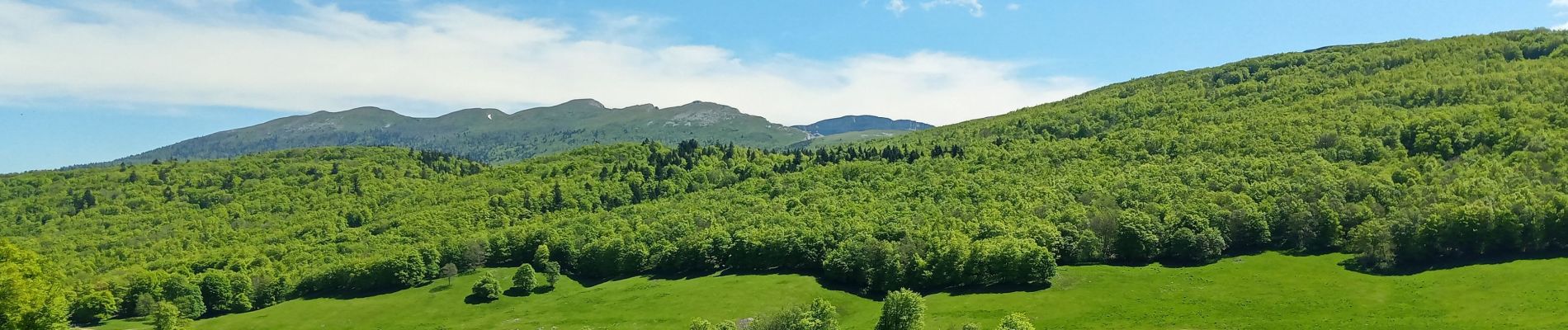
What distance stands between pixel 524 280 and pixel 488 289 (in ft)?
26.0

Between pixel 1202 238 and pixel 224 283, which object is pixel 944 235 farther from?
pixel 224 283

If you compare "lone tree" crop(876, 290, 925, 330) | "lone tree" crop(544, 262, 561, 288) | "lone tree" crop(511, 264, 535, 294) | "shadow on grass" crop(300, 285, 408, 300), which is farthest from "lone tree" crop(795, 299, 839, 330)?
"shadow on grass" crop(300, 285, 408, 300)

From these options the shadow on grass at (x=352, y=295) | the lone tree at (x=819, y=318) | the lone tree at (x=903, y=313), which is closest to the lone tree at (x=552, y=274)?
the shadow on grass at (x=352, y=295)

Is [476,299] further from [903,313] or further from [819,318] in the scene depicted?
[903,313]

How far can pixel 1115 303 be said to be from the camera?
12000 cm

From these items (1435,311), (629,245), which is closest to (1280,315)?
(1435,311)

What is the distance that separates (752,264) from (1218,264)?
86.9 meters

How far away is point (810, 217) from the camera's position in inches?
7608

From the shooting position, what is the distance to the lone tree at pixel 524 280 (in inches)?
6521

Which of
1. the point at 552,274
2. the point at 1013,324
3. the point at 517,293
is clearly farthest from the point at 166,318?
the point at 1013,324

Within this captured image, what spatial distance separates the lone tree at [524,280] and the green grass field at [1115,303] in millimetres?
3790

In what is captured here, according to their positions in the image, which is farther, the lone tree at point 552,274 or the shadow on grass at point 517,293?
the lone tree at point 552,274

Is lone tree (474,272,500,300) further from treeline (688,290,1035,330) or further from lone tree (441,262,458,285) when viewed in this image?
treeline (688,290,1035,330)

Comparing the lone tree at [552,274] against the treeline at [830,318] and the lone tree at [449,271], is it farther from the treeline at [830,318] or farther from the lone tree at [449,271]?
the treeline at [830,318]
